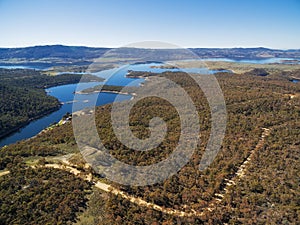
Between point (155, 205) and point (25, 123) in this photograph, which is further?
point (25, 123)

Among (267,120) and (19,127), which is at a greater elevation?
(267,120)

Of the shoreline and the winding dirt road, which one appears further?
the shoreline

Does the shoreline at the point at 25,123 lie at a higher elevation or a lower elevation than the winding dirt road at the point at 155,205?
lower

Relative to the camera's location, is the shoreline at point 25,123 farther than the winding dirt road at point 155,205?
Yes

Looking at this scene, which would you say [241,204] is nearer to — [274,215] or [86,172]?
[274,215]

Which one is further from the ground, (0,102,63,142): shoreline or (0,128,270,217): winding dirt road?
(0,128,270,217): winding dirt road

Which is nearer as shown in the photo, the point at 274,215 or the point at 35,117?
the point at 274,215

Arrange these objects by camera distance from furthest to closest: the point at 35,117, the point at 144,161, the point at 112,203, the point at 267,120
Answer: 1. the point at 35,117
2. the point at 267,120
3. the point at 144,161
4. the point at 112,203

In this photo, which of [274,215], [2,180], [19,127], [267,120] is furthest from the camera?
[19,127]

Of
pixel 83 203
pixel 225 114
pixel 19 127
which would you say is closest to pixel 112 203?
pixel 83 203

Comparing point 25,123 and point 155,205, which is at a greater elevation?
point 155,205
